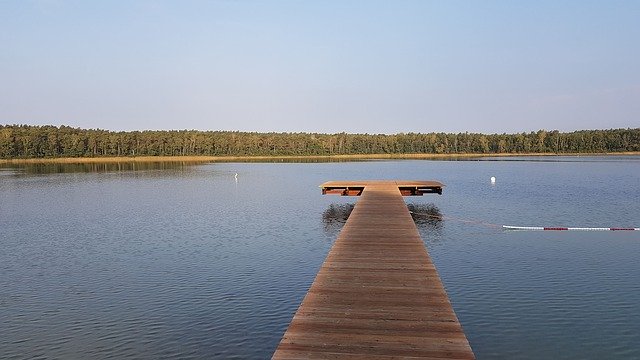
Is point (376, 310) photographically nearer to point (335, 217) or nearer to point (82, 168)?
point (335, 217)

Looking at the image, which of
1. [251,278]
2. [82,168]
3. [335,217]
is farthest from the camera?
[82,168]

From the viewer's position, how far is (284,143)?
179 metres

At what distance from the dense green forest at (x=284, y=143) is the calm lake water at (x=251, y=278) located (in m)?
123

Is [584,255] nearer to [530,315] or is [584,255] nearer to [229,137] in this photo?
[530,315]

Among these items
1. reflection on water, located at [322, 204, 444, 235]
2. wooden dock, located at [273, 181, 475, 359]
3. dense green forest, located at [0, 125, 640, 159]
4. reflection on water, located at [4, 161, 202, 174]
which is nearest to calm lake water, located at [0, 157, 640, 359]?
reflection on water, located at [322, 204, 444, 235]

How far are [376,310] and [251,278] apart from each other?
7.67 m

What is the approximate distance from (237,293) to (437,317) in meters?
7.48

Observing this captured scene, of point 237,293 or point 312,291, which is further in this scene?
point 237,293

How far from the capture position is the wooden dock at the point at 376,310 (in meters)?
7.72

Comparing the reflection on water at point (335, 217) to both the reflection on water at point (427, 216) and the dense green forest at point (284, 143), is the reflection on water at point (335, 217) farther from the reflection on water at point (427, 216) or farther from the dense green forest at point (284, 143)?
the dense green forest at point (284, 143)

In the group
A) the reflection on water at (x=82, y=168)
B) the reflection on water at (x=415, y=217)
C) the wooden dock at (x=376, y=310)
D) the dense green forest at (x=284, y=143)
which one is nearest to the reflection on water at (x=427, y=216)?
the reflection on water at (x=415, y=217)

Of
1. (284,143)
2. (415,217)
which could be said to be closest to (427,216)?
(415,217)

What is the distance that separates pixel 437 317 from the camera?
925 cm

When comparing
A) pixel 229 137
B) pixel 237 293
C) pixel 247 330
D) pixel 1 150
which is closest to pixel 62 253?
pixel 237 293
